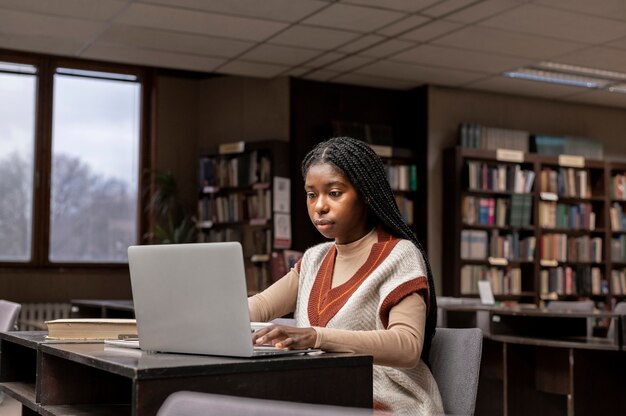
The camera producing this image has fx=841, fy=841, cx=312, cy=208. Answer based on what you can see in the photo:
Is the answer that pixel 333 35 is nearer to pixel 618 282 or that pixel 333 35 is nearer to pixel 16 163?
pixel 16 163

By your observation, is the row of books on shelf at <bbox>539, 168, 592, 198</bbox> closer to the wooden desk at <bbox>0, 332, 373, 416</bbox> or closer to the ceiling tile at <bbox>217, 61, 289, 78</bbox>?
the ceiling tile at <bbox>217, 61, 289, 78</bbox>

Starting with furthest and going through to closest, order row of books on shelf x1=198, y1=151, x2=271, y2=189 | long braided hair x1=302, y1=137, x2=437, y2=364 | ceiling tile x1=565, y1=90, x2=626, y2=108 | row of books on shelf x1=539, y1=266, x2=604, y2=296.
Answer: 1. ceiling tile x1=565, y1=90, x2=626, y2=108
2. row of books on shelf x1=539, y1=266, x2=604, y2=296
3. row of books on shelf x1=198, y1=151, x2=271, y2=189
4. long braided hair x1=302, y1=137, x2=437, y2=364

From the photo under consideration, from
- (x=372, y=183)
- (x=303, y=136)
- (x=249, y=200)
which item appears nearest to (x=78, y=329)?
(x=372, y=183)

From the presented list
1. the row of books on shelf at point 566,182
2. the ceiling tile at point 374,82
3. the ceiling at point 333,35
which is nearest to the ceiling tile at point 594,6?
the ceiling at point 333,35

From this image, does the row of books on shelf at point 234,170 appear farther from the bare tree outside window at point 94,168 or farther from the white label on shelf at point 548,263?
the white label on shelf at point 548,263

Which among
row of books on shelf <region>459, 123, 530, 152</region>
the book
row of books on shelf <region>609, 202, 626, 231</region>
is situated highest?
row of books on shelf <region>459, 123, 530, 152</region>

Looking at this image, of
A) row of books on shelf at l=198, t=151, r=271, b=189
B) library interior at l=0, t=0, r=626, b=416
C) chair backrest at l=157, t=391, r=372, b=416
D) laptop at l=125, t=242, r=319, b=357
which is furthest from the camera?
row of books on shelf at l=198, t=151, r=271, b=189

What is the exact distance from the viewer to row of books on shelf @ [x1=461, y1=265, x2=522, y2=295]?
27.4 feet

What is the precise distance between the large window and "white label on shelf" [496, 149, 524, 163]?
3642mm

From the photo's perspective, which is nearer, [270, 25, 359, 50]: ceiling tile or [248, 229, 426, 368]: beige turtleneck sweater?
[248, 229, 426, 368]: beige turtleneck sweater

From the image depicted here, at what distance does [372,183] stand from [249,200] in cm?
605

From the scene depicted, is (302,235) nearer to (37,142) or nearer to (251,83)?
(251,83)

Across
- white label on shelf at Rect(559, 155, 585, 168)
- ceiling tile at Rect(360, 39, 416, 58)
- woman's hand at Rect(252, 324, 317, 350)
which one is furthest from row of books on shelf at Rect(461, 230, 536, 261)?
woman's hand at Rect(252, 324, 317, 350)

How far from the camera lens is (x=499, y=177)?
8445 mm
